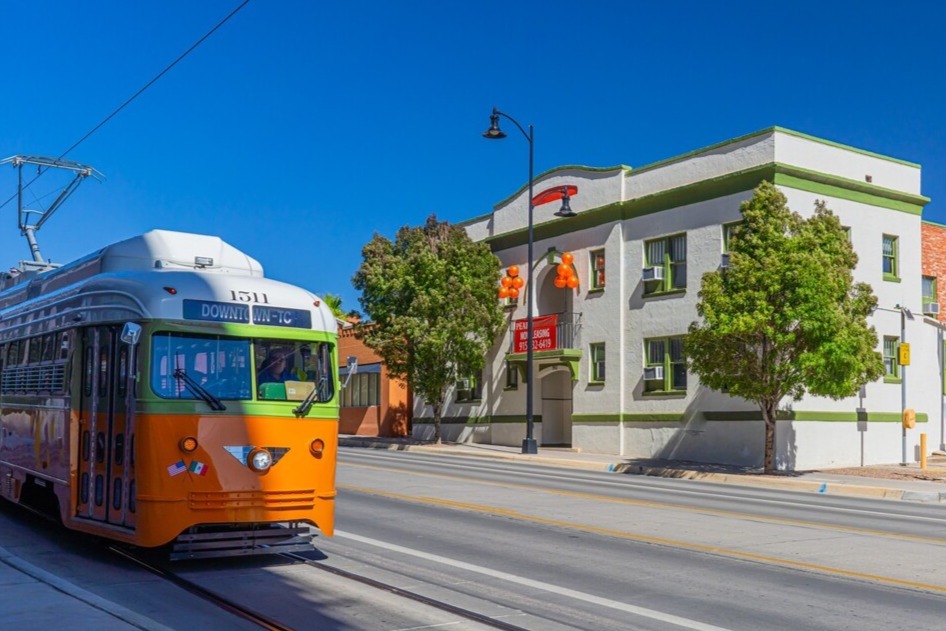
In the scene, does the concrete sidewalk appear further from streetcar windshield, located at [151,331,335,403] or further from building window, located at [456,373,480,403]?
streetcar windshield, located at [151,331,335,403]

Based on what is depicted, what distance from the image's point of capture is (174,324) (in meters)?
9.84

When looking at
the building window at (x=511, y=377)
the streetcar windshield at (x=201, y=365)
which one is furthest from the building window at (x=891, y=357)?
the streetcar windshield at (x=201, y=365)

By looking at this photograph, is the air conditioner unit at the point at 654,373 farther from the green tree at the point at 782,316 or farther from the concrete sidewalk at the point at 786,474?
the green tree at the point at 782,316

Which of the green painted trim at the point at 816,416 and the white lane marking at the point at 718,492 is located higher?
the green painted trim at the point at 816,416

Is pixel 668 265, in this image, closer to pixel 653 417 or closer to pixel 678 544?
pixel 653 417

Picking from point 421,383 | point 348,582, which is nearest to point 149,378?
point 348,582

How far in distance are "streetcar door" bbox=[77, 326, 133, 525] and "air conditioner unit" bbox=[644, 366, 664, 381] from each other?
23.3 metres

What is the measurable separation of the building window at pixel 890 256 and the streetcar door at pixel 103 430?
26.8m

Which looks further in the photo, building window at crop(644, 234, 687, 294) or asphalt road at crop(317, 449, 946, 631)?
building window at crop(644, 234, 687, 294)

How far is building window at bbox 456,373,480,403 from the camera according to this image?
131 ft

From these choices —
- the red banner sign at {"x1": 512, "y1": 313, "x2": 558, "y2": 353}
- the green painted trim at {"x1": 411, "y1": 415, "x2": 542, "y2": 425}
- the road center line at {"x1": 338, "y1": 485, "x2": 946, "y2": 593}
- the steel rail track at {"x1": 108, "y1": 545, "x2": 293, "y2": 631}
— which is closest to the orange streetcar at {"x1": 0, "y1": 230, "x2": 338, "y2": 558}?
the steel rail track at {"x1": 108, "y1": 545, "x2": 293, "y2": 631}

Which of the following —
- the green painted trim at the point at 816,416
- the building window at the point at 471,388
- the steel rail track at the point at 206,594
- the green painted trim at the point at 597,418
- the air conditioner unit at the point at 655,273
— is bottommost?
the steel rail track at the point at 206,594

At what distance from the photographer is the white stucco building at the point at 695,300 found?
97.5 feet

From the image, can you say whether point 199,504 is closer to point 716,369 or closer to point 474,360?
point 716,369
